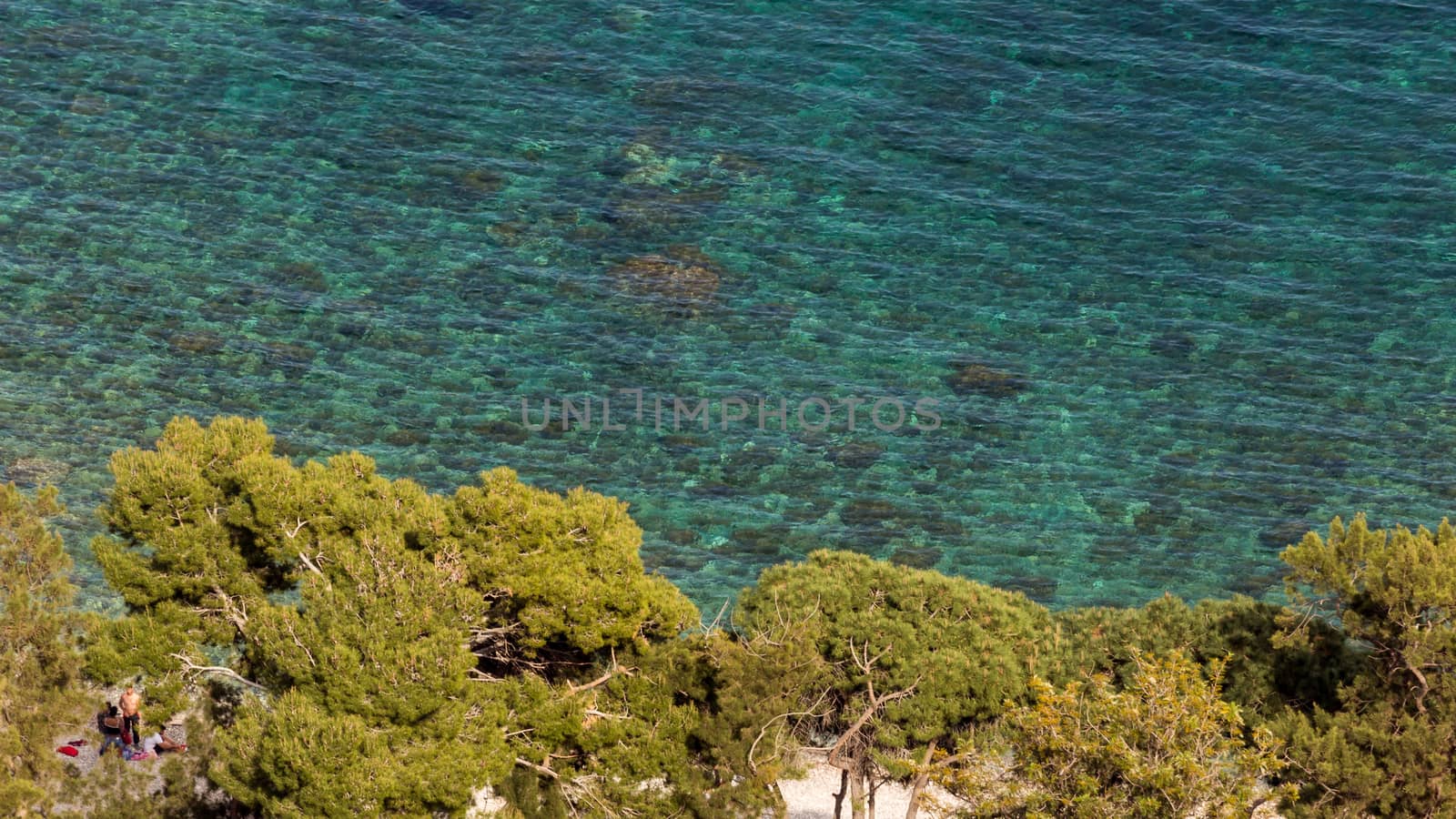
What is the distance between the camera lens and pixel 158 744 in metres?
37.8

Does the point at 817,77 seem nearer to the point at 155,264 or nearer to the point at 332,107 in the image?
the point at 332,107

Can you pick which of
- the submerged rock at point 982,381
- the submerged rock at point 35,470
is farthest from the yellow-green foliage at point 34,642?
the submerged rock at point 982,381

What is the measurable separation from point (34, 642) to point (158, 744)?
794 cm

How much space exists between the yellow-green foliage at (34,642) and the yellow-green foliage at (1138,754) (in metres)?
16.7

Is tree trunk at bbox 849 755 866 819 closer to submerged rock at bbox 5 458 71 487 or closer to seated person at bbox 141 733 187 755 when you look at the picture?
seated person at bbox 141 733 187 755

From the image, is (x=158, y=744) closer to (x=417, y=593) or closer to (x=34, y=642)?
(x=34, y=642)

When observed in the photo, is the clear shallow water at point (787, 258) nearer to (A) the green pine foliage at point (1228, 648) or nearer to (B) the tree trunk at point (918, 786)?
(A) the green pine foliage at point (1228, 648)

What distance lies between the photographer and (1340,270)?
73000 mm

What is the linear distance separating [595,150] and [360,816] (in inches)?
2143

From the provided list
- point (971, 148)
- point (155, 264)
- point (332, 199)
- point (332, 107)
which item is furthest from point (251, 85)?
point (971, 148)

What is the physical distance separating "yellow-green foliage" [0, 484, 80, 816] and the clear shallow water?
21003mm

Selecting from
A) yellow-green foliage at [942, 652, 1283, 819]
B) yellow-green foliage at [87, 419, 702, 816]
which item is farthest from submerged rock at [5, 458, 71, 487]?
yellow-green foliage at [942, 652, 1283, 819]

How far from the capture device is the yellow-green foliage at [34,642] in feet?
99.1

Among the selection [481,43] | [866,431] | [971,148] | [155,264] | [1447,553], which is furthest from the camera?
[481,43]
